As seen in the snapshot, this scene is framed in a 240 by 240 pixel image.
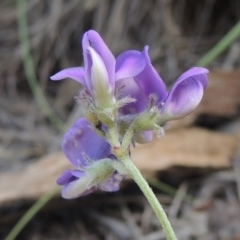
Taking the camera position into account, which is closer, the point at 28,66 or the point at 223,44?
the point at 223,44

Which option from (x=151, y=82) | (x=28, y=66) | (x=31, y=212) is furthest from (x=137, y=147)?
(x=151, y=82)

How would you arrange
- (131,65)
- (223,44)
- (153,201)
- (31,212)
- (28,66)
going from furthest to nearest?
(28,66), (223,44), (31,212), (131,65), (153,201)

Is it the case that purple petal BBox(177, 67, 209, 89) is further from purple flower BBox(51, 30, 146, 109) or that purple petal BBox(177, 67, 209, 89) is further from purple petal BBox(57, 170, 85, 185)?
purple petal BBox(57, 170, 85, 185)

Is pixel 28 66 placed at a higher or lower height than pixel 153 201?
A: higher

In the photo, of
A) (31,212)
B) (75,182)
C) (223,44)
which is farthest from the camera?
(223,44)

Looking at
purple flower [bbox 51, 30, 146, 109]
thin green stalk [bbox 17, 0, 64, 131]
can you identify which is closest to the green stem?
purple flower [bbox 51, 30, 146, 109]

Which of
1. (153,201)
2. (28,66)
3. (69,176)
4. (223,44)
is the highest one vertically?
(28,66)

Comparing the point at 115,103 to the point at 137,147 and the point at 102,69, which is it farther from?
the point at 137,147

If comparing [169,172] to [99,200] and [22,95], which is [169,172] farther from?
[22,95]
